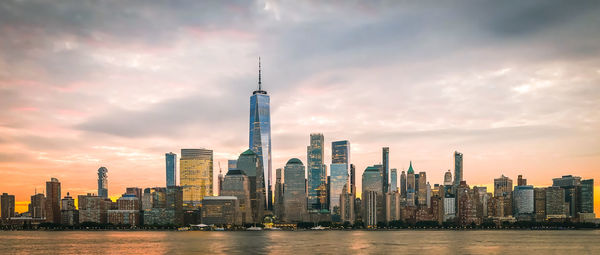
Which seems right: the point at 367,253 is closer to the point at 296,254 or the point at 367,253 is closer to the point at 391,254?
the point at 391,254

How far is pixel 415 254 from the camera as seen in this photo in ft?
491

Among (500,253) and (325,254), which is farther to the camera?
(500,253)

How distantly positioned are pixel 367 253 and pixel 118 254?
207 ft

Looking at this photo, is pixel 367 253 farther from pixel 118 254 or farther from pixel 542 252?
pixel 118 254

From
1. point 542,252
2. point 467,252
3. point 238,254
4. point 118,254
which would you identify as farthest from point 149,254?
point 542,252

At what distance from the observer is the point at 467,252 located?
6142 inches

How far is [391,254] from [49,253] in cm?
8975

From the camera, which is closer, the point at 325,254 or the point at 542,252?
the point at 325,254

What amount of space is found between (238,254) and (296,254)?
14.6 meters

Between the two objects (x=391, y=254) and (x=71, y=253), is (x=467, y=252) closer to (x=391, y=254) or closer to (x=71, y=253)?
(x=391, y=254)

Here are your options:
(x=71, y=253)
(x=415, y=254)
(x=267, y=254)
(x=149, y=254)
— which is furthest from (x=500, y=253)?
(x=71, y=253)

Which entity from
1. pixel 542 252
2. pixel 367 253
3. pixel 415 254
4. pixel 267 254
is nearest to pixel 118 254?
pixel 267 254

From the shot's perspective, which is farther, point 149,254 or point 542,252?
point 542,252

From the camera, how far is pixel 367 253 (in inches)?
5960
